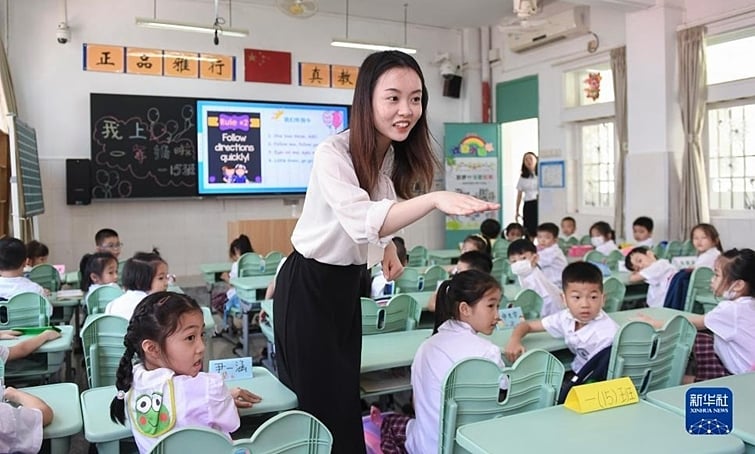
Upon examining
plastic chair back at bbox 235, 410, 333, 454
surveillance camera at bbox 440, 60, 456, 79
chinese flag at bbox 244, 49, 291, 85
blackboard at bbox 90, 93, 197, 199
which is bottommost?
plastic chair back at bbox 235, 410, 333, 454

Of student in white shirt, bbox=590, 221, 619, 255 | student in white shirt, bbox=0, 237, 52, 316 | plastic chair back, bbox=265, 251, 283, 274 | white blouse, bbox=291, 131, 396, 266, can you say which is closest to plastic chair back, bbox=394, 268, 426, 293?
plastic chair back, bbox=265, 251, 283, 274

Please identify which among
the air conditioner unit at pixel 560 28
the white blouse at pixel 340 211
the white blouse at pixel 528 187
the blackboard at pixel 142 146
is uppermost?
the air conditioner unit at pixel 560 28

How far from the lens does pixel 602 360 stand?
2477 millimetres

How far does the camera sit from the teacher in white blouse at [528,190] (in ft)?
31.9

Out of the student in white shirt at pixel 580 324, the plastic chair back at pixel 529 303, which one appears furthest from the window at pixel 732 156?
the student in white shirt at pixel 580 324

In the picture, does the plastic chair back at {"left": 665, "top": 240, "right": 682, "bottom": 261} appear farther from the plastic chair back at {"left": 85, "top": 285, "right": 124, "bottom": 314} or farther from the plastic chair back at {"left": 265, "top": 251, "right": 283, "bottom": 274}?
the plastic chair back at {"left": 85, "top": 285, "right": 124, "bottom": 314}

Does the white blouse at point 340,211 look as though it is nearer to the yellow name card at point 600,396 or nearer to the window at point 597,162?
the yellow name card at point 600,396

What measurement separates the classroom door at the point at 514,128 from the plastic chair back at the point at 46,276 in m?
7.03

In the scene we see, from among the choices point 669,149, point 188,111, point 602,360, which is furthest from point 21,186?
point 669,149

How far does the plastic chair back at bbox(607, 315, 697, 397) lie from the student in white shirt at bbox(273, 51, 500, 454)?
1.17m

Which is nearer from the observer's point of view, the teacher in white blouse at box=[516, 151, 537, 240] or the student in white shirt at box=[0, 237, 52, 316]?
the student in white shirt at box=[0, 237, 52, 316]

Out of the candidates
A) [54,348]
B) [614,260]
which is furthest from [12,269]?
[614,260]

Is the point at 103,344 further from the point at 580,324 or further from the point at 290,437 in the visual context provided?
the point at 580,324

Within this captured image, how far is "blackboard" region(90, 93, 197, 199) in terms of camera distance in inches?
300
